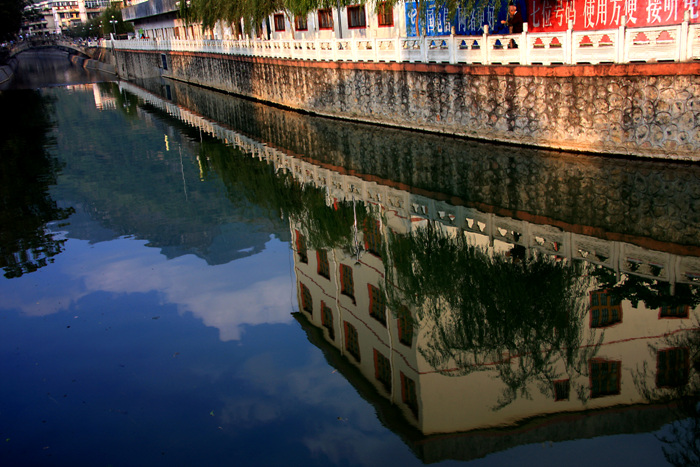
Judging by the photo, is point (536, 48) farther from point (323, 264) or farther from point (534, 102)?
point (323, 264)

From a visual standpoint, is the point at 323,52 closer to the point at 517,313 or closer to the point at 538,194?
the point at 538,194

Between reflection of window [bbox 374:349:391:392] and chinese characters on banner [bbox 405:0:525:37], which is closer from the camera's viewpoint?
reflection of window [bbox 374:349:391:392]

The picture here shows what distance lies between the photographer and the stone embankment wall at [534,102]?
12578mm

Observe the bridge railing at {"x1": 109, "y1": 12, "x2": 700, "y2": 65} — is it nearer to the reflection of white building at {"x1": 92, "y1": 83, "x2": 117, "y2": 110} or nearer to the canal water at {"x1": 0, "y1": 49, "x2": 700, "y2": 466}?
the canal water at {"x1": 0, "y1": 49, "x2": 700, "y2": 466}

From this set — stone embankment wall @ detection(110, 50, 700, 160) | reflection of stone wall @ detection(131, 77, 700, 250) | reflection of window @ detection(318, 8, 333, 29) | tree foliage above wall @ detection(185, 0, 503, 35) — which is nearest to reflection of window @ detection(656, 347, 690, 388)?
reflection of stone wall @ detection(131, 77, 700, 250)

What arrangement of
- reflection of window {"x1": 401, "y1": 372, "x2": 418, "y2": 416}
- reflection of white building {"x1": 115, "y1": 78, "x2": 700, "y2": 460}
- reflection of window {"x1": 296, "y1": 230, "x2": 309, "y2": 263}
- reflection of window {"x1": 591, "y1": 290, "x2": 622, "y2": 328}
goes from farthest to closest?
1. reflection of window {"x1": 296, "y1": 230, "x2": 309, "y2": 263}
2. reflection of window {"x1": 591, "y1": 290, "x2": 622, "y2": 328}
3. reflection of window {"x1": 401, "y1": 372, "x2": 418, "y2": 416}
4. reflection of white building {"x1": 115, "y1": 78, "x2": 700, "y2": 460}

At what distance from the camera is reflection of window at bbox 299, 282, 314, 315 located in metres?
8.48

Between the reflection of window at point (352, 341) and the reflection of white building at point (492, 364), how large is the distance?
0.04ft

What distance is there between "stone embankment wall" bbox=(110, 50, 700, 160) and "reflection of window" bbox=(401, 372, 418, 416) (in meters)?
8.86

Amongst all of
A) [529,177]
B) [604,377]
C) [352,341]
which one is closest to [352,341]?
[352,341]

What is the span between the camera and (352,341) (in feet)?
25.4

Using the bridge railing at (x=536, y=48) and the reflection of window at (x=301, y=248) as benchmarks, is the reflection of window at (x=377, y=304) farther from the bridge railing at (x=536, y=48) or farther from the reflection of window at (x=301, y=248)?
the bridge railing at (x=536, y=48)

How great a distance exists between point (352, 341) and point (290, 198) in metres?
6.56

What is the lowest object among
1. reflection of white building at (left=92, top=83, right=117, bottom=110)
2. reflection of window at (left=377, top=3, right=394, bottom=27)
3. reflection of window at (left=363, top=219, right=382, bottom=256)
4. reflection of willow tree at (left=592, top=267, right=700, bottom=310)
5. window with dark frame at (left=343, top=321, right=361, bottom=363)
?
window with dark frame at (left=343, top=321, right=361, bottom=363)
